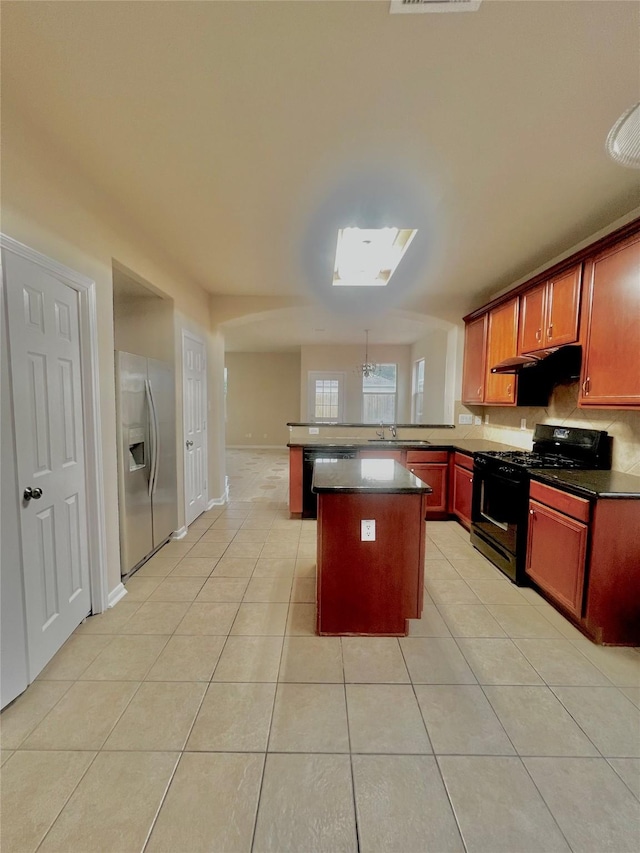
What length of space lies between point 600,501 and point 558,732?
1122 mm

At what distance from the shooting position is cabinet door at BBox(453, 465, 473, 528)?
3.33 metres

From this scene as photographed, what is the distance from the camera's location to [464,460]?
3.47 meters

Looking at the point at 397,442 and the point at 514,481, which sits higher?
the point at 397,442

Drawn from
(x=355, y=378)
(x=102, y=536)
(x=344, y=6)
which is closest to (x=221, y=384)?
(x=102, y=536)

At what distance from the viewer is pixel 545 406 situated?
10.1 ft

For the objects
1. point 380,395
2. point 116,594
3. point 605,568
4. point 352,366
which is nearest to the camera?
point 605,568

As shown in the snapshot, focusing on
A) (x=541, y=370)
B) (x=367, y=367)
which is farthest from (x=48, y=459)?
(x=367, y=367)

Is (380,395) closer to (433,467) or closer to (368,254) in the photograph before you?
(433,467)

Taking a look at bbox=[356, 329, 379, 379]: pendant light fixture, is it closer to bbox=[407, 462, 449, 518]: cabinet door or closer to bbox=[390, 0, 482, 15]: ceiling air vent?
bbox=[407, 462, 449, 518]: cabinet door

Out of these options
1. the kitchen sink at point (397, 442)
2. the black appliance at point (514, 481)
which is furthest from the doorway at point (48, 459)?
the black appliance at point (514, 481)

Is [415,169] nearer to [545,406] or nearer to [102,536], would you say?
[545,406]

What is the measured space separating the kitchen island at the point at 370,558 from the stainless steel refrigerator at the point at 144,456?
1.53 meters

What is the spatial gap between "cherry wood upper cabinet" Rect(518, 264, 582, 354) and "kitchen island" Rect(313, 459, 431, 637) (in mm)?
1760

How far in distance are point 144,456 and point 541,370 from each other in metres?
3.43
